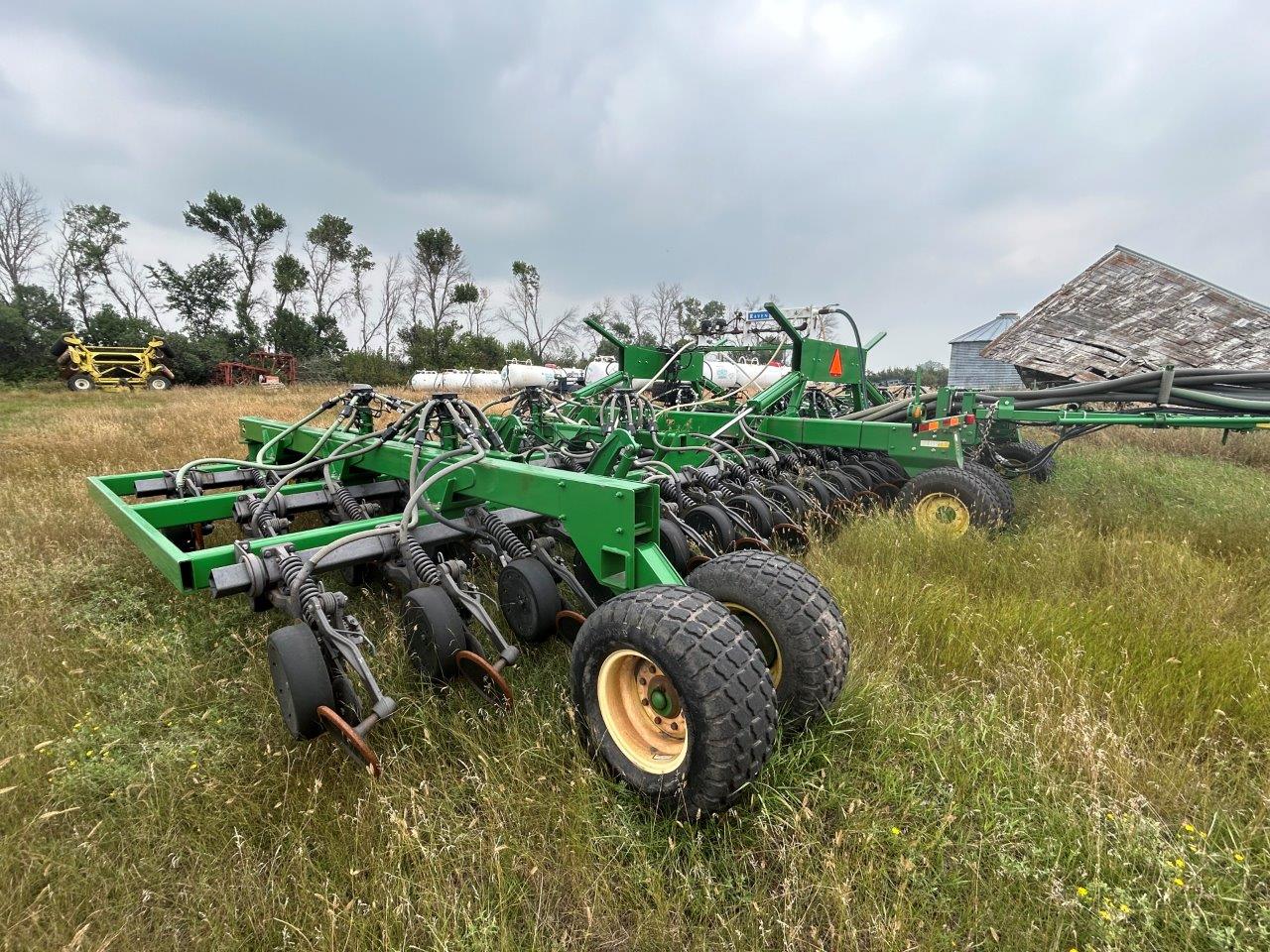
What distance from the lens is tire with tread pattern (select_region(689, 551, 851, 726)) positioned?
6.53ft

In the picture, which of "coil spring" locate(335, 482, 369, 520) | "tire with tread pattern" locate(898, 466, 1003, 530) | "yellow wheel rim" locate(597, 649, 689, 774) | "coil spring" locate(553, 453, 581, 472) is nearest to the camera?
"yellow wheel rim" locate(597, 649, 689, 774)

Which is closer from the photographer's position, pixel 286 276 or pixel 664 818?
pixel 664 818

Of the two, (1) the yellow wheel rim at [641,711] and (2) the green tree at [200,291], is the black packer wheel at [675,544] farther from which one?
(2) the green tree at [200,291]

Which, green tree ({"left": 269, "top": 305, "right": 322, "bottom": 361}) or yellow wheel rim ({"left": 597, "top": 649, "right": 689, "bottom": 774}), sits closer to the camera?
yellow wheel rim ({"left": 597, "top": 649, "right": 689, "bottom": 774})

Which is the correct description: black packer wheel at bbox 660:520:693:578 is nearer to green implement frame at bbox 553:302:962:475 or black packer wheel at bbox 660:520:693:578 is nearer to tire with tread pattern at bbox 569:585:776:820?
tire with tread pattern at bbox 569:585:776:820

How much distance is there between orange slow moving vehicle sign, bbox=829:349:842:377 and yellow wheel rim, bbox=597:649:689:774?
6.03 m

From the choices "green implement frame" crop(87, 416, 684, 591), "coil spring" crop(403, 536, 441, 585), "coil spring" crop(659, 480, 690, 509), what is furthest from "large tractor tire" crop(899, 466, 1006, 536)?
"coil spring" crop(403, 536, 441, 585)

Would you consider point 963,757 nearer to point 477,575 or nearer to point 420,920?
point 420,920

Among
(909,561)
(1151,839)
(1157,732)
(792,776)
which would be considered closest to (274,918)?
(792,776)

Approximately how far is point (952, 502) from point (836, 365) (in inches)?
124

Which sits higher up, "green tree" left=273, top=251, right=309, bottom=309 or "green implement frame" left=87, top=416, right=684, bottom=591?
"green tree" left=273, top=251, right=309, bottom=309

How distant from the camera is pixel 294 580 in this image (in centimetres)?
231

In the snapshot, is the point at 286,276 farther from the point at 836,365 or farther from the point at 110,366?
the point at 836,365

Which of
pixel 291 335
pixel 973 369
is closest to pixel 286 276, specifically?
pixel 291 335
